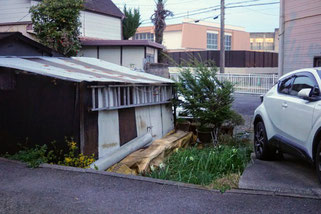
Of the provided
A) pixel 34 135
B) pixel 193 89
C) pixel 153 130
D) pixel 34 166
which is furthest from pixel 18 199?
pixel 193 89

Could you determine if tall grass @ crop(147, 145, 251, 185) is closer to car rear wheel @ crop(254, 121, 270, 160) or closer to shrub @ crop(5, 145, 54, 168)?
car rear wheel @ crop(254, 121, 270, 160)

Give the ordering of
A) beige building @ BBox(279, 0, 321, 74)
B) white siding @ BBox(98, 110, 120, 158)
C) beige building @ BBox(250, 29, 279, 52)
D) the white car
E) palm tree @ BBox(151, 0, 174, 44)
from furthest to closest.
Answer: beige building @ BBox(250, 29, 279, 52) → palm tree @ BBox(151, 0, 174, 44) → beige building @ BBox(279, 0, 321, 74) → white siding @ BBox(98, 110, 120, 158) → the white car

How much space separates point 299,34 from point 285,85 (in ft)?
25.1

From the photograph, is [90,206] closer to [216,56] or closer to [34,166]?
[34,166]

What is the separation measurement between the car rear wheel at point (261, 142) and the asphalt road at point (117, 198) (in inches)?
80.0

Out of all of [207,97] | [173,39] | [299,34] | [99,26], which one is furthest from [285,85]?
[173,39]

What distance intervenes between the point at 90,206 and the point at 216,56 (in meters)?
35.5

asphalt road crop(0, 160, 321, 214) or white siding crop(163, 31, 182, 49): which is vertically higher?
white siding crop(163, 31, 182, 49)

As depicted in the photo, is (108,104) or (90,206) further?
(108,104)

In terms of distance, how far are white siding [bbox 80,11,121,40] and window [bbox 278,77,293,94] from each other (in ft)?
49.2

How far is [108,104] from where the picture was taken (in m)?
7.84

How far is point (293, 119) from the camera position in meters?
5.82

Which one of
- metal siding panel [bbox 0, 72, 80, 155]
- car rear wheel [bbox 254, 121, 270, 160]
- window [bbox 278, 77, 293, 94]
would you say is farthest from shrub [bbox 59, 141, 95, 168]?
window [bbox 278, 77, 293, 94]

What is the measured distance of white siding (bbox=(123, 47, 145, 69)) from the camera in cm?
1838
